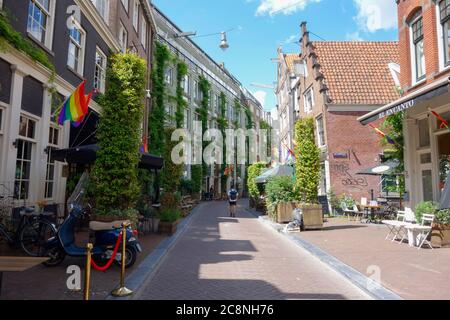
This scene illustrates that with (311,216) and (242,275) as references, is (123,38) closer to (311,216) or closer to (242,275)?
(311,216)

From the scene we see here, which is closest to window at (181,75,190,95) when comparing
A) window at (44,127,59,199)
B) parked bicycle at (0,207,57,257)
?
window at (44,127,59,199)

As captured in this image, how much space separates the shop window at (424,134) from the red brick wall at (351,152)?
22.2 ft

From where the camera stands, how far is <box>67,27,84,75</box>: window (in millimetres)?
13101

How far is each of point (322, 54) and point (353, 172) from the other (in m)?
8.27

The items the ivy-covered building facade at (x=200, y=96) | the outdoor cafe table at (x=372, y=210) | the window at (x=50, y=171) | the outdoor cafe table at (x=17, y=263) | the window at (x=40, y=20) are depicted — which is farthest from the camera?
the ivy-covered building facade at (x=200, y=96)

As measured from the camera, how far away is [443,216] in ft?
32.4

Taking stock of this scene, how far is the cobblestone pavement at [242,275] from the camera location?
551cm

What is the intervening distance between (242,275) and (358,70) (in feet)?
64.2

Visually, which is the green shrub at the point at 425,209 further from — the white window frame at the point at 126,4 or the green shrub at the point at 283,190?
the white window frame at the point at 126,4

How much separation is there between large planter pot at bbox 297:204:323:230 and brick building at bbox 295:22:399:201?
7.08 meters

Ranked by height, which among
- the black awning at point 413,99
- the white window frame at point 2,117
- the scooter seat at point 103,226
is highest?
the black awning at point 413,99

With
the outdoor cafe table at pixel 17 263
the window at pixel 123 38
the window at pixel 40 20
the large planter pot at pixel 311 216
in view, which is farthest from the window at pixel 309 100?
the outdoor cafe table at pixel 17 263
